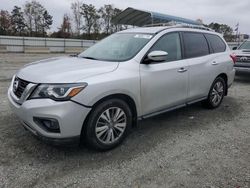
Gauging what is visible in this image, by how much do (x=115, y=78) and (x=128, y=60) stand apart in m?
0.46

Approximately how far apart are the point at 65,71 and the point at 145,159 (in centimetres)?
158

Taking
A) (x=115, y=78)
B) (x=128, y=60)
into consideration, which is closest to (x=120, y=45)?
(x=128, y=60)

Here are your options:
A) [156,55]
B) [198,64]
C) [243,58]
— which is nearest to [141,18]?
[243,58]

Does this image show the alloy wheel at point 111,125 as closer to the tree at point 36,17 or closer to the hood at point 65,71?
the hood at point 65,71

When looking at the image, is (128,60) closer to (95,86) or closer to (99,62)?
(99,62)

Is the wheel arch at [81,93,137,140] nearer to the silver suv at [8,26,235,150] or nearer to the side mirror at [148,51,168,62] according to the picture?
the silver suv at [8,26,235,150]

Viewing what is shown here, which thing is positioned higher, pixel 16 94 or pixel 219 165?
pixel 16 94

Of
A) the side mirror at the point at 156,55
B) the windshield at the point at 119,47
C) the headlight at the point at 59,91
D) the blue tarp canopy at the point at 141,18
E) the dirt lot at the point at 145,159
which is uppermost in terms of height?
the blue tarp canopy at the point at 141,18

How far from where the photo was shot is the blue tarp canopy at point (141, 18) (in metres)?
15.6

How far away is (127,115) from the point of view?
3594 millimetres

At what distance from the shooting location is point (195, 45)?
4.88m

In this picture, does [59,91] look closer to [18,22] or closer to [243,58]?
[243,58]

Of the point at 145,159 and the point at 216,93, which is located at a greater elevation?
the point at 216,93

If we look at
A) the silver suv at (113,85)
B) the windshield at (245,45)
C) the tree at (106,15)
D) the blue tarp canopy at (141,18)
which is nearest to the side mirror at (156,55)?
the silver suv at (113,85)
